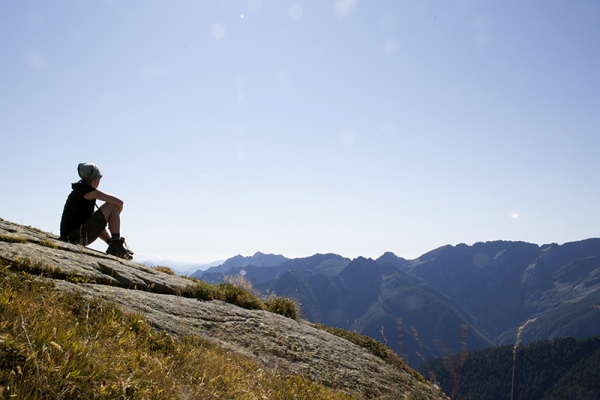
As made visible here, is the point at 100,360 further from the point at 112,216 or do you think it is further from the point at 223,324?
the point at 112,216

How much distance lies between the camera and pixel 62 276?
6.05 metres

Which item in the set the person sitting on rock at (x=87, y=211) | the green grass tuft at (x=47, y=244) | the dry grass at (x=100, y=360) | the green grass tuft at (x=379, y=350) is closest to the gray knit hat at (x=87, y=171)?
the person sitting on rock at (x=87, y=211)

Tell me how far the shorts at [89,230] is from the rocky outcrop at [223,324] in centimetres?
119

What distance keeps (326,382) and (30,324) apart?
15.8ft

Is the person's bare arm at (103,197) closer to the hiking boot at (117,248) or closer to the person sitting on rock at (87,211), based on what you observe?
the person sitting on rock at (87,211)

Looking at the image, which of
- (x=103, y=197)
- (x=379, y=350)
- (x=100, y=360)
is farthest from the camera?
(x=379, y=350)

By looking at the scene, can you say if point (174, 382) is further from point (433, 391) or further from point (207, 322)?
point (433, 391)

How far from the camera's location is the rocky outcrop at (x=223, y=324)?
5.98 meters

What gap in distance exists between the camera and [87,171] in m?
9.22

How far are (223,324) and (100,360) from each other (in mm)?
4158

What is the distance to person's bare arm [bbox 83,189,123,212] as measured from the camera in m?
9.23

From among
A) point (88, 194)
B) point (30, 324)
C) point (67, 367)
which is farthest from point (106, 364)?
point (88, 194)

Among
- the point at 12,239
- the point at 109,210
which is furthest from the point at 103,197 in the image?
the point at 12,239

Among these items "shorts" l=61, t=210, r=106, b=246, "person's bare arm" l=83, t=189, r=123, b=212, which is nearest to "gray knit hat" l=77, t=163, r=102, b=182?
"person's bare arm" l=83, t=189, r=123, b=212
